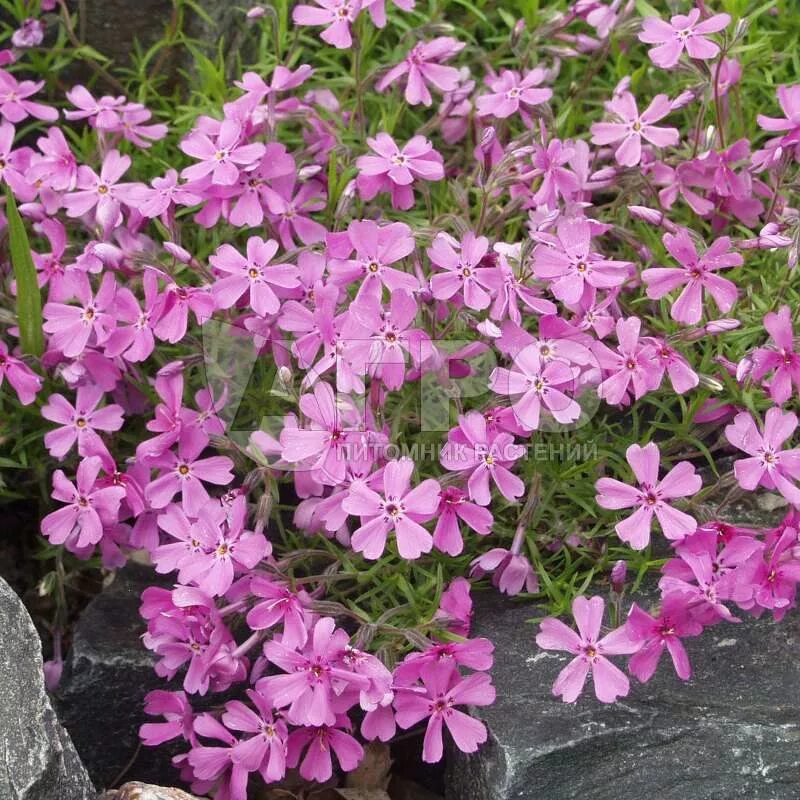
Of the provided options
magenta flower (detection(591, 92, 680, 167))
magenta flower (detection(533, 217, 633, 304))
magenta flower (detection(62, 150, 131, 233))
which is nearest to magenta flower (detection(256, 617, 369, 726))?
magenta flower (detection(533, 217, 633, 304))

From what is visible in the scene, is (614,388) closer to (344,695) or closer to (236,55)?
(344,695)

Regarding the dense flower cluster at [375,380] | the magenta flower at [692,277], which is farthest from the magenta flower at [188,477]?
the magenta flower at [692,277]

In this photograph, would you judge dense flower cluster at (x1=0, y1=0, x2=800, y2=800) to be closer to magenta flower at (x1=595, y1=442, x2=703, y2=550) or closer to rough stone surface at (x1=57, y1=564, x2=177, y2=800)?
magenta flower at (x1=595, y1=442, x2=703, y2=550)

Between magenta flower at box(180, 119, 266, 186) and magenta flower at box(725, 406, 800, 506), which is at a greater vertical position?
magenta flower at box(180, 119, 266, 186)

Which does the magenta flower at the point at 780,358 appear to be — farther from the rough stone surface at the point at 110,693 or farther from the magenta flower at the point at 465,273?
the rough stone surface at the point at 110,693

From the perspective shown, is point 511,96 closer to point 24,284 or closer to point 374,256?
point 374,256

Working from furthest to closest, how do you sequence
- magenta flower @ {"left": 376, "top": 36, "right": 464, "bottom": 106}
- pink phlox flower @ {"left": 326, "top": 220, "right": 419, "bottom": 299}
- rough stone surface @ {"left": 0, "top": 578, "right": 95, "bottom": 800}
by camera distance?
magenta flower @ {"left": 376, "top": 36, "right": 464, "bottom": 106} < pink phlox flower @ {"left": 326, "top": 220, "right": 419, "bottom": 299} < rough stone surface @ {"left": 0, "top": 578, "right": 95, "bottom": 800}

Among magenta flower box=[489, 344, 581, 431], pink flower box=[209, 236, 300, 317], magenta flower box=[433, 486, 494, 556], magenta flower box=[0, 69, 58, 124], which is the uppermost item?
magenta flower box=[0, 69, 58, 124]
